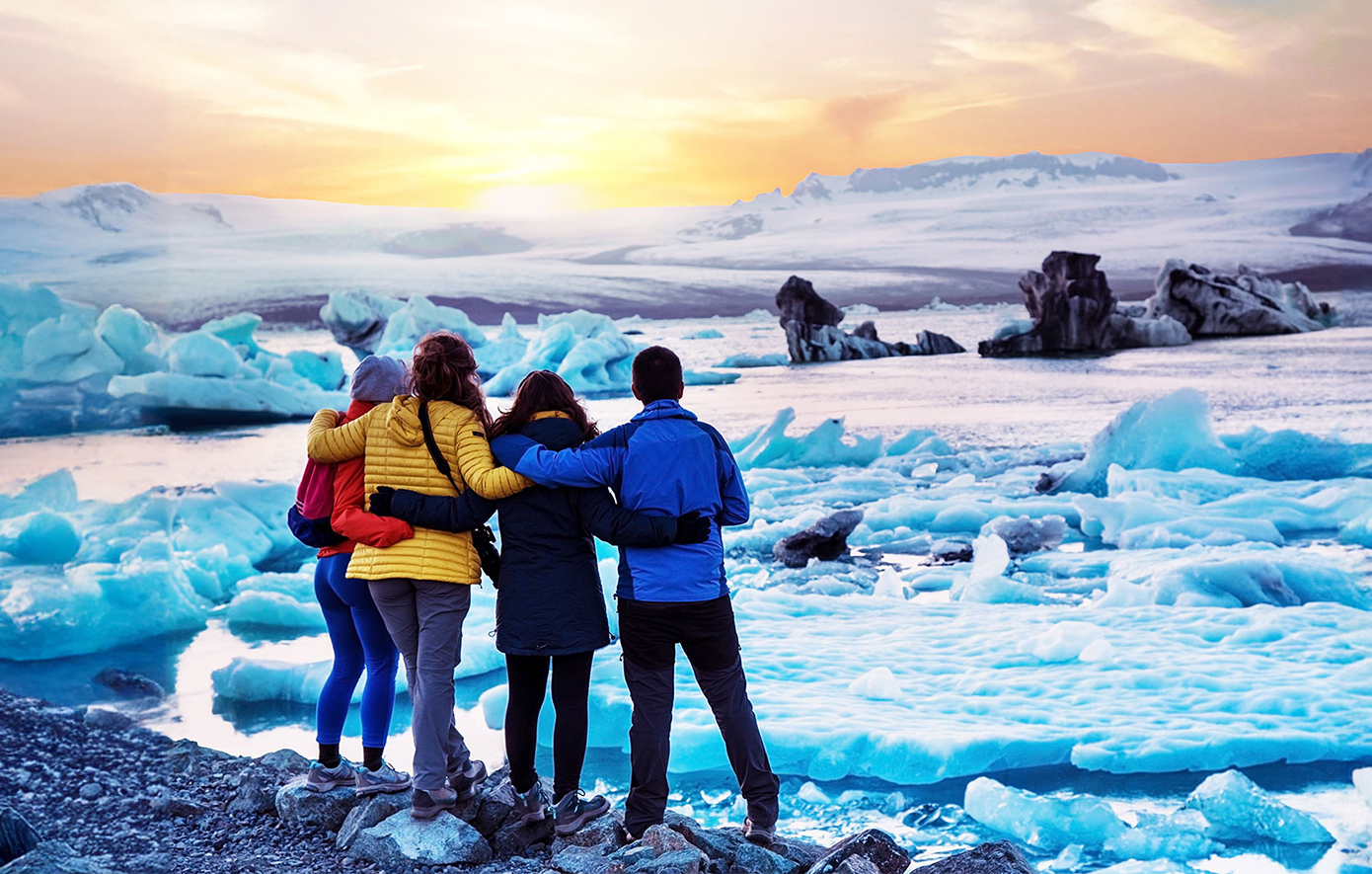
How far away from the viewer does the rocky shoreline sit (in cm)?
218

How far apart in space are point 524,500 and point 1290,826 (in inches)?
118

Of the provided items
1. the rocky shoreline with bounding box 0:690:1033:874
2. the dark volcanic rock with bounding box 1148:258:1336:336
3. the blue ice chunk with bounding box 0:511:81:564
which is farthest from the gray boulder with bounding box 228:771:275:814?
the dark volcanic rock with bounding box 1148:258:1336:336

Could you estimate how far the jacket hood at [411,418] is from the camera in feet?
7.57

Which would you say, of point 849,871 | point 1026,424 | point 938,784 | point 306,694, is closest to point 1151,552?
point 938,784

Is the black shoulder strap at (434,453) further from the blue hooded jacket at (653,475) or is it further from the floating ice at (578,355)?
the floating ice at (578,355)

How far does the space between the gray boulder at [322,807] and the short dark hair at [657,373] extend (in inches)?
51.4

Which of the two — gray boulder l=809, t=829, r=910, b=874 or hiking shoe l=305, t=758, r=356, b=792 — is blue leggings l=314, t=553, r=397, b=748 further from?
gray boulder l=809, t=829, r=910, b=874

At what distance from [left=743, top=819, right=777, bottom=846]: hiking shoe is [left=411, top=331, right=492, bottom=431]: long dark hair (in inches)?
44.3

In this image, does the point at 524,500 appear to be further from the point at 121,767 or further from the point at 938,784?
Answer: the point at 938,784

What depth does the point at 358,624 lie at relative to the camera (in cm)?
245

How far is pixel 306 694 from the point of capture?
5.50 metres

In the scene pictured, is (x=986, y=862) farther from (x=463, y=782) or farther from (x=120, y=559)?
(x=120, y=559)

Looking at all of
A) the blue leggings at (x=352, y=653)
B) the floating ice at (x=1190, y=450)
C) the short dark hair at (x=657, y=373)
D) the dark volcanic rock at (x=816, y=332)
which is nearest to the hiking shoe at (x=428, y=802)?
the blue leggings at (x=352, y=653)

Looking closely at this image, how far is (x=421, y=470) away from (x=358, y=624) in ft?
1.45
